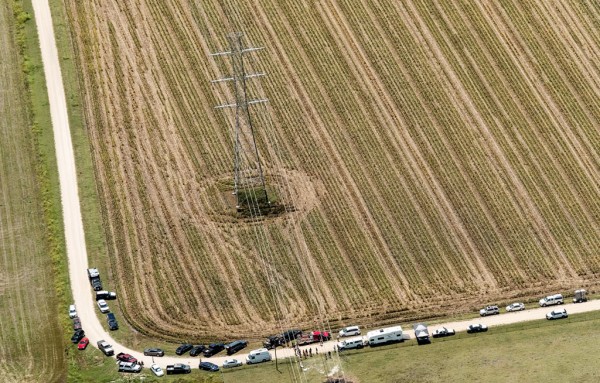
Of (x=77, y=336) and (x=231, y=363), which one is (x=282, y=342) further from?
(x=77, y=336)

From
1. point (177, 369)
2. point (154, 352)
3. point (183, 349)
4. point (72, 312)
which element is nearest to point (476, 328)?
point (183, 349)

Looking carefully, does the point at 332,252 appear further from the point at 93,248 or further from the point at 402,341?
the point at 93,248

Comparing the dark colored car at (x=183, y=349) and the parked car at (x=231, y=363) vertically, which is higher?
the dark colored car at (x=183, y=349)

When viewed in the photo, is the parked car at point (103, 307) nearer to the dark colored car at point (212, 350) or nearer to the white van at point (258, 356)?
the dark colored car at point (212, 350)

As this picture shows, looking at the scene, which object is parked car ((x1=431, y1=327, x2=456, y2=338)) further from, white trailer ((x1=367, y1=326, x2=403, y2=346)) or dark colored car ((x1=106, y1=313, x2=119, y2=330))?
dark colored car ((x1=106, y1=313, x2=119, y2=330))

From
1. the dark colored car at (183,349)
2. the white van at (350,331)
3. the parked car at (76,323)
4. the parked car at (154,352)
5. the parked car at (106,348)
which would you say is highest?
the parked car at (76,323)

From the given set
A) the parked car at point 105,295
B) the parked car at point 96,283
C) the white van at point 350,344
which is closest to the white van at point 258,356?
the white van at point 350,344
